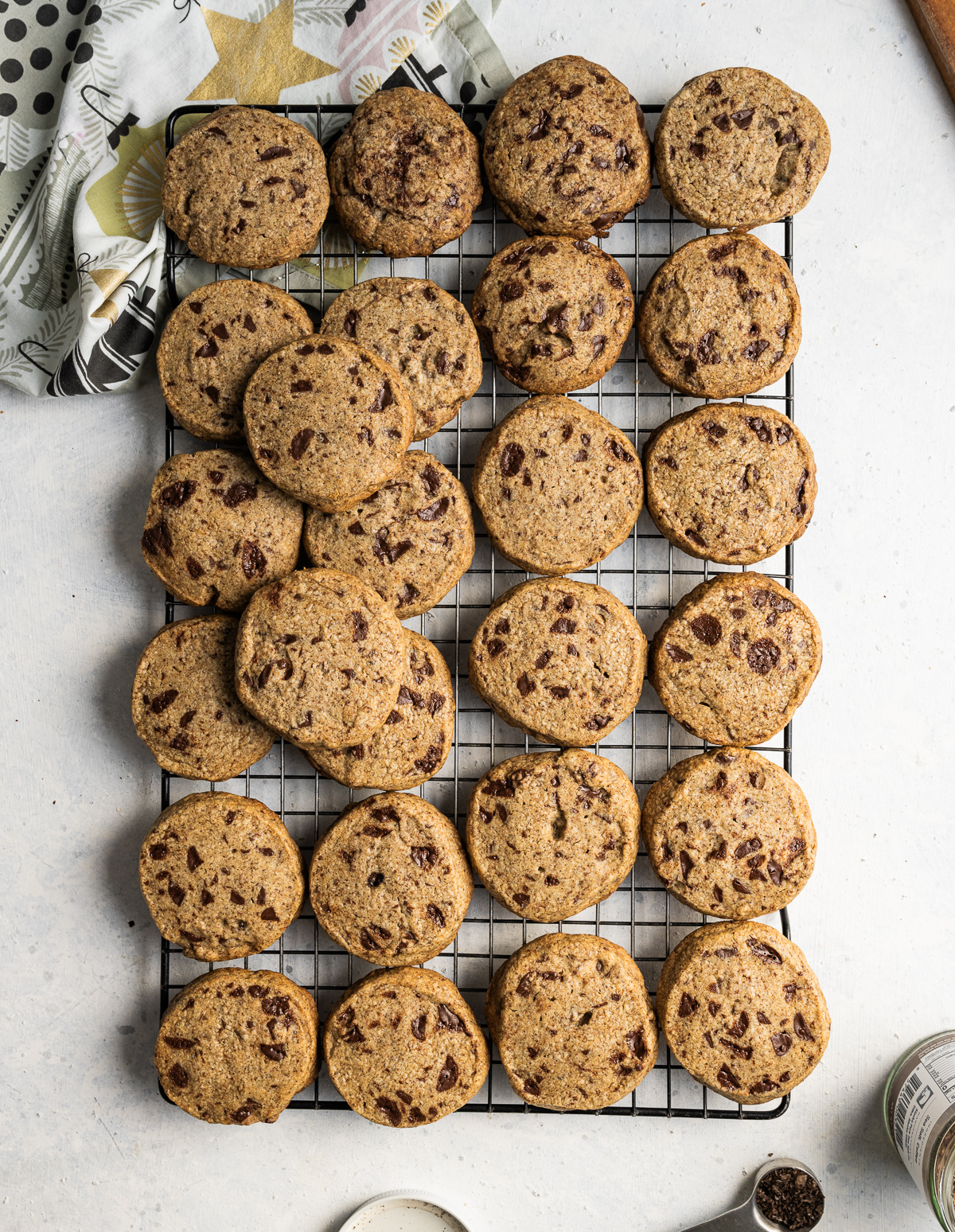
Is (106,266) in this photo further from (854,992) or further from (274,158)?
(854,992)

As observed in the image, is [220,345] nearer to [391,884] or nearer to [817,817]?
[391,884]

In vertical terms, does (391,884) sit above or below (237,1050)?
above

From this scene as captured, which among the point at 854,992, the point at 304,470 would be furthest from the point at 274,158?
the point at 854,992

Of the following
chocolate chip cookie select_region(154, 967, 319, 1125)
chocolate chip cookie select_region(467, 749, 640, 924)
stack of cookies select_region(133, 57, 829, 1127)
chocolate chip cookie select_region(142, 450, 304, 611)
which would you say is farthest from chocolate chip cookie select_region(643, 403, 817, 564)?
chocolate chip cookie select_region(154, 967, 319, 1125)

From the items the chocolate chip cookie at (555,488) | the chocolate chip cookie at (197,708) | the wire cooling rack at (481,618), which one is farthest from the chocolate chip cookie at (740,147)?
the chocolate chip cookie at (197,708)

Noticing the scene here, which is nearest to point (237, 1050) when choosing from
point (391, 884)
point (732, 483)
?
point (391, 884)
